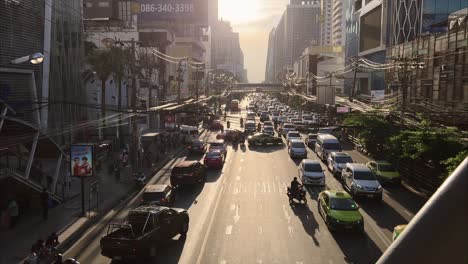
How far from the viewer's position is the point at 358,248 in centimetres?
1838

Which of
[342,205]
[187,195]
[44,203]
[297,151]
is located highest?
[342,205]

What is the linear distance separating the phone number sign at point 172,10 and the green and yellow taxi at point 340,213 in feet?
330

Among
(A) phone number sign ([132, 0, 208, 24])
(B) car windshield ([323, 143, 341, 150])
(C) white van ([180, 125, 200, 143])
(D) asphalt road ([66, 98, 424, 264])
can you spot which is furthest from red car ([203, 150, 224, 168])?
(A) phone number sign ([132, 0, 208, 24])

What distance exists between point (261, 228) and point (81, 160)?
33.9ft

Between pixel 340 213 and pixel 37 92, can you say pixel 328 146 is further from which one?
pixel 37 92

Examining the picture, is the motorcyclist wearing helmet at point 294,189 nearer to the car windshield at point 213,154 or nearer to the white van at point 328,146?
the car windshield at point 213,154

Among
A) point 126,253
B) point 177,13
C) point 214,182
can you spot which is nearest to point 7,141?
point 126,253

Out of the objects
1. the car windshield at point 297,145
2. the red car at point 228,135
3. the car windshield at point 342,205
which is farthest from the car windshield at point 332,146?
the car windshield at point 342,205

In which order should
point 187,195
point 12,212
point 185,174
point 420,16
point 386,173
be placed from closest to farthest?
point 12,212 < point 187,195 < point 185,174 < point 386,173 < point 420,16

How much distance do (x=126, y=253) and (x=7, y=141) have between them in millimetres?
9759

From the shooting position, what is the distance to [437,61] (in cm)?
4553

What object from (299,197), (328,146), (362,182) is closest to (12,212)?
(299,197)

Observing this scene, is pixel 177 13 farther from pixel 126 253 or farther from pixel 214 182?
pixel 126 253

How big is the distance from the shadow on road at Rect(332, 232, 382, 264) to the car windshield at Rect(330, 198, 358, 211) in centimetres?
116
